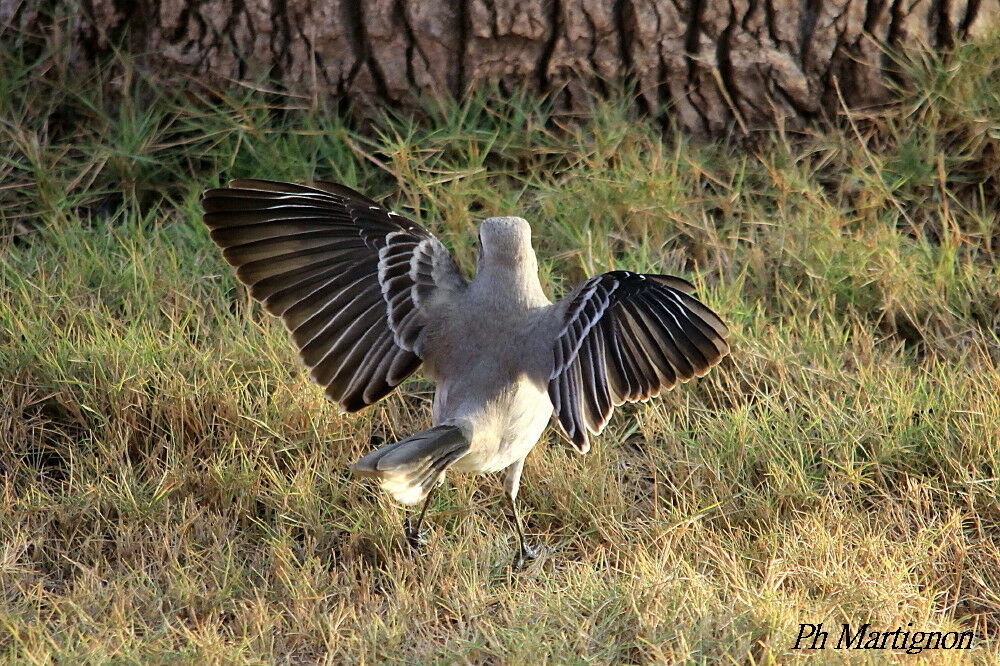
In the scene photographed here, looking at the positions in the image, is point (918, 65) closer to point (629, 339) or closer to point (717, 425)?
point (717, 425)

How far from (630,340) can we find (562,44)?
79.1 inches

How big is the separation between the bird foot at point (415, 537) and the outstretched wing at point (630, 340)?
737mm

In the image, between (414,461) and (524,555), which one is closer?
(414,461)

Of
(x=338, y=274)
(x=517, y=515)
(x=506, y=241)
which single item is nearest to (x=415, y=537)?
(x=517, y=515)

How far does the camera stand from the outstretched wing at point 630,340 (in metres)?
3.86

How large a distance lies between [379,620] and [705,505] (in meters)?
1.25

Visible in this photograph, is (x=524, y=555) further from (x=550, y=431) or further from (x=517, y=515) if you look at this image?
(x=550, y=431)

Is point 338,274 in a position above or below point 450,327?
above

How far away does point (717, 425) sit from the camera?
4.53 m

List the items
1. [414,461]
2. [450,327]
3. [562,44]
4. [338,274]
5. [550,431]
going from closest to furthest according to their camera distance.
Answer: [414,461] < [450,327] < [338,274] < [550,431] < [562,44]

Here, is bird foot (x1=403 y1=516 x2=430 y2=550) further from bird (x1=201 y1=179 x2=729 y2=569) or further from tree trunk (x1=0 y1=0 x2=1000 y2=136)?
tree trunk (x1=0 y1=0 x2=1000 y2=136)

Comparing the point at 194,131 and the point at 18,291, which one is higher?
the point at 194,131

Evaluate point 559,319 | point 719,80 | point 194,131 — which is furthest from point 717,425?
point 194,131

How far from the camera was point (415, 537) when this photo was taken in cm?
419
